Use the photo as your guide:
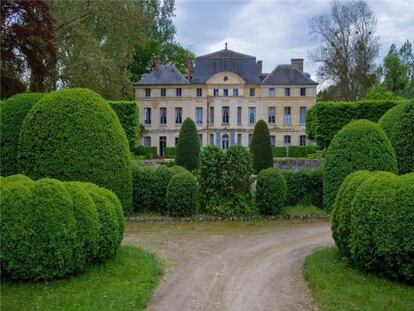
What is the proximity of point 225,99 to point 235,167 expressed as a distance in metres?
33.9

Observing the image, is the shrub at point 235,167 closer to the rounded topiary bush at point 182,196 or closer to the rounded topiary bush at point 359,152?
the rounded topiary bush at point 182,196

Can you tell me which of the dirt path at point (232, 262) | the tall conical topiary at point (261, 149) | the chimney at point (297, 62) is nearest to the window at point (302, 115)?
the chimney at point (297, 62)

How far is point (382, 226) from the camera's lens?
6.57 m

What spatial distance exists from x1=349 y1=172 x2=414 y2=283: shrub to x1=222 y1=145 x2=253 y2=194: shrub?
6012mm

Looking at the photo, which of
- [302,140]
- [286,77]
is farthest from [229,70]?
[302,140]

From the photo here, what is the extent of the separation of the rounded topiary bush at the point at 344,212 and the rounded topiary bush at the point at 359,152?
11.7 feet

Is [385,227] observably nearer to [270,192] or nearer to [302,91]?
[270,192]

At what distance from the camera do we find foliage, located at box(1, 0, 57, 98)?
20.8m

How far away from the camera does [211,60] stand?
151 ft

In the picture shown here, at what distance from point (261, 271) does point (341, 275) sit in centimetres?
130

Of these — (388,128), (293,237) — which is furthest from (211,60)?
(293,237)

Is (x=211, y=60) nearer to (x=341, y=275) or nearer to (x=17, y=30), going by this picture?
(x=17, y=30)

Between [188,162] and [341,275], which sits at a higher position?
[188,162]

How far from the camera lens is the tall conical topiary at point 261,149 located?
784 inches
